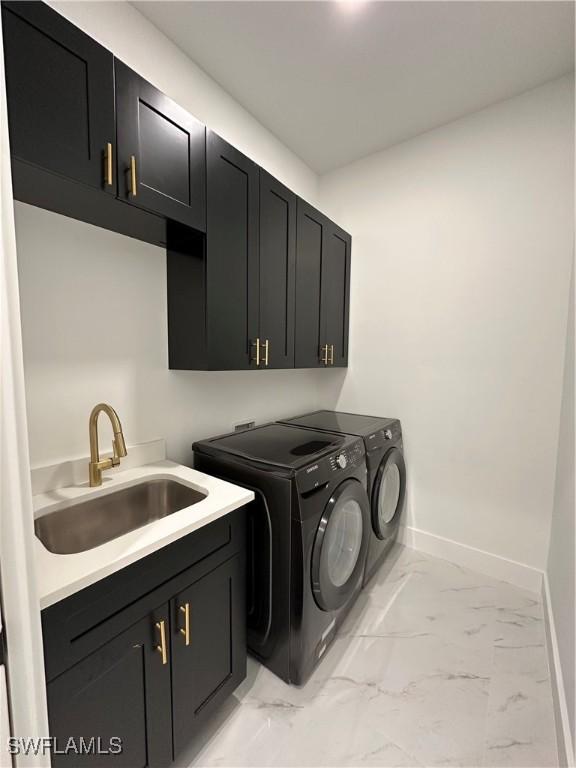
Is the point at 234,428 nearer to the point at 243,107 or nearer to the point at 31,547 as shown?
the point at 31,547

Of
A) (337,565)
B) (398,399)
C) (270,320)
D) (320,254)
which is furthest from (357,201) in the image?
(337,565)

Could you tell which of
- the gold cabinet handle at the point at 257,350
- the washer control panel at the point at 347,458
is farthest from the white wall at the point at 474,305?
the gold cabinet handle at the point at 257,350

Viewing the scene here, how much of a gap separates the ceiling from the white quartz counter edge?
82.4 inches

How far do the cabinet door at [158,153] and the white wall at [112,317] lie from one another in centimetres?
37

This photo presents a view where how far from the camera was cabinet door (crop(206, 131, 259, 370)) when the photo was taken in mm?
1366

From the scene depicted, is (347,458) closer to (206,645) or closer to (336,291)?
(206,645)

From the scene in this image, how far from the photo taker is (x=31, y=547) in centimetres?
60

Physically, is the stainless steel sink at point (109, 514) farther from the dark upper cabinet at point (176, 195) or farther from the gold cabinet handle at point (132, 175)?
the gold cabinet handle at point (132, 175)

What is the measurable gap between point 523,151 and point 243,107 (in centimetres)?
171

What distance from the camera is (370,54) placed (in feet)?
5.10

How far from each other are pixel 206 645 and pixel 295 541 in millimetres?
464
